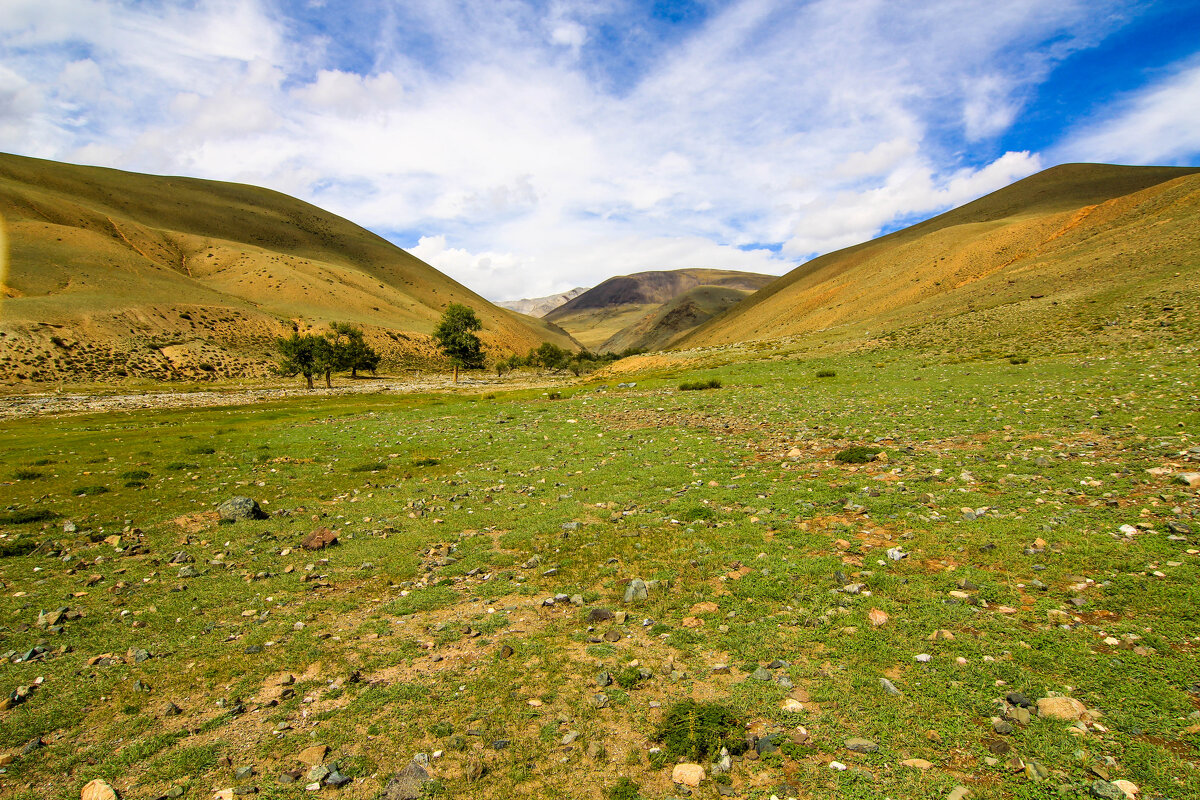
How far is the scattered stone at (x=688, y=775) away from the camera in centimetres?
548

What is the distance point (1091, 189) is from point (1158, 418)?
593 ft

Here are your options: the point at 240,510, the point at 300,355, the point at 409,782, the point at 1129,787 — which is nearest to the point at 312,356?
the point at 300,355

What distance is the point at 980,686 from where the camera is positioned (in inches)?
250

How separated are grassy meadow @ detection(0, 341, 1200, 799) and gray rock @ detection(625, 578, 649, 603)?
0.29 m

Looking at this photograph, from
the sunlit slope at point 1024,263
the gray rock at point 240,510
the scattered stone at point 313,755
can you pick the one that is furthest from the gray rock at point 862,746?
the sunlit slope at point 1024,263

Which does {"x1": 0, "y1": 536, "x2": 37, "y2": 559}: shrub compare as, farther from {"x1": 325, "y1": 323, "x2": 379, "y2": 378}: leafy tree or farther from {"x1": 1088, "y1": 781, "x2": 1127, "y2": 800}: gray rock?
{"x1": 325, "y1": 323, "x2": 379, "y2": 378}: leafy tree

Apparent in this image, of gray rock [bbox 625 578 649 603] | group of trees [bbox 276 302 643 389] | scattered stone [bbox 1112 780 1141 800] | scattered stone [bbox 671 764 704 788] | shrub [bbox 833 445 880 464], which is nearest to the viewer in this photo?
scattered stone [bbox 1112 780 1141 800]

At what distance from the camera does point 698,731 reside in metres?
6.05

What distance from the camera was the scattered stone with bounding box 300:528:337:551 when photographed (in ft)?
42.6

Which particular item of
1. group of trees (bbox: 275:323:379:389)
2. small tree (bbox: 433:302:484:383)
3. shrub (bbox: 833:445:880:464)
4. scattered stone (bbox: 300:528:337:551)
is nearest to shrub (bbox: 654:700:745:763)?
scattered stone (bbox: 300:528:337:551)

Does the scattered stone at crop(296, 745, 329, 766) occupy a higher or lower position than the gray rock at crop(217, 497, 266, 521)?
lower

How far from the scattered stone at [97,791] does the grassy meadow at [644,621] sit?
122 millimetres

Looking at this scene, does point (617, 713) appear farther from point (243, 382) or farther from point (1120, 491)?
point (243, 382)

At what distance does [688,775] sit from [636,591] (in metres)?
4.17
